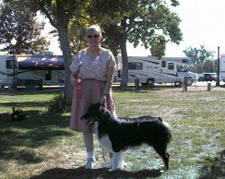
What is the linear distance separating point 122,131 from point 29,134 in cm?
368

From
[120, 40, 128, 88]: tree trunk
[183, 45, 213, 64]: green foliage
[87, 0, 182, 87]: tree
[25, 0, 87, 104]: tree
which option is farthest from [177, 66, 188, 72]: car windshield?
[183, 45, 213, 64]: green foliage

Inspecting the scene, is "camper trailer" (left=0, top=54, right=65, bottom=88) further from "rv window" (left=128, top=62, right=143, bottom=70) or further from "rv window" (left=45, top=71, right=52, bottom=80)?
"rv window" (left=128, top=62, right=143, bottom=70)

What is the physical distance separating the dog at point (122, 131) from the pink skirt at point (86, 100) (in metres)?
0.25

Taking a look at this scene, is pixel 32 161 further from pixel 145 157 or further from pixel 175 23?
pixel 175 23

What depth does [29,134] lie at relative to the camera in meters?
7.84

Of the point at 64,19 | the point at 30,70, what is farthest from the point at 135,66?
the point at 64,19

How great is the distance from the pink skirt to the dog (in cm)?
25

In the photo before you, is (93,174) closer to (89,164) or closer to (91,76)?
(89,164)

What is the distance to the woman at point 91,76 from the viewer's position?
16.3 feet

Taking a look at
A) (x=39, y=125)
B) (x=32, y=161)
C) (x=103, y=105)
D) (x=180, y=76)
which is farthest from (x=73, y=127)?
(x=180, y=76)

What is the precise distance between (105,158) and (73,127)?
1.00 metres

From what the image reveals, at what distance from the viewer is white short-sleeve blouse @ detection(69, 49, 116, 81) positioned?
4957 millimetres

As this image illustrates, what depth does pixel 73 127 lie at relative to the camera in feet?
16.9

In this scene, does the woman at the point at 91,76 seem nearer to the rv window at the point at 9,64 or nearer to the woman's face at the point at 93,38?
the woman's face at the point at 93,38
